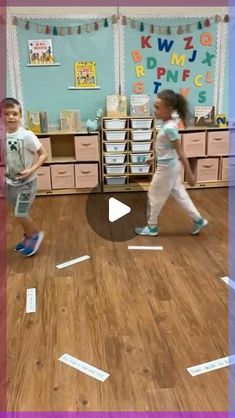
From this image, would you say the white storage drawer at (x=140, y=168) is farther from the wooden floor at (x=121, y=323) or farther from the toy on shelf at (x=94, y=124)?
the wooden floor at (x=121, y=323)

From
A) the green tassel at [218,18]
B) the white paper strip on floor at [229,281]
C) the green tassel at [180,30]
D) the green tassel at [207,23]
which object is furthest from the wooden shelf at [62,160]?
the white paper strip on floor at [229,281]

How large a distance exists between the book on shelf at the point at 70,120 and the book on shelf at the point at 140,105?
584 millimetres

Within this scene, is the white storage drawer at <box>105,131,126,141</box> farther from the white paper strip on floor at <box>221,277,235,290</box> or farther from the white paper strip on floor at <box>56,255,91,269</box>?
the white paper strip on floor at <box>221,277,235,290</box>

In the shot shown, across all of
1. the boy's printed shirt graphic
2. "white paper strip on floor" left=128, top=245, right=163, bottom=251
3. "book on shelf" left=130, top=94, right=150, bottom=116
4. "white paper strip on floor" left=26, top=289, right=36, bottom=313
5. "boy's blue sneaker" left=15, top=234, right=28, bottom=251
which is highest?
"book on shelf" left=130, top=94, right=150, bottom=116

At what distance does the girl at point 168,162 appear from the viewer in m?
2.74

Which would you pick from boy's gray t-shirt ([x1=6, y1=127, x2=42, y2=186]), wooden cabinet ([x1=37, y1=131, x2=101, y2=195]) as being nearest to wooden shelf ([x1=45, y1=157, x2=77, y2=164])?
wooden cabinet ([x1=37, y1=131, x2=101, y2=195])

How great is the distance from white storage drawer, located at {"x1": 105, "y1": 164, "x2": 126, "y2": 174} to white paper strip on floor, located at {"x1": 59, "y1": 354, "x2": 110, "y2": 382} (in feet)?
8.53

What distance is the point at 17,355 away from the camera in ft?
5.90

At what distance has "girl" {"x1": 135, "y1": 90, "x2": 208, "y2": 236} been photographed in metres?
2.74

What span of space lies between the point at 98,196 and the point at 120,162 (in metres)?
0.42

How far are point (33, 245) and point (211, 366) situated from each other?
5.12 ft
